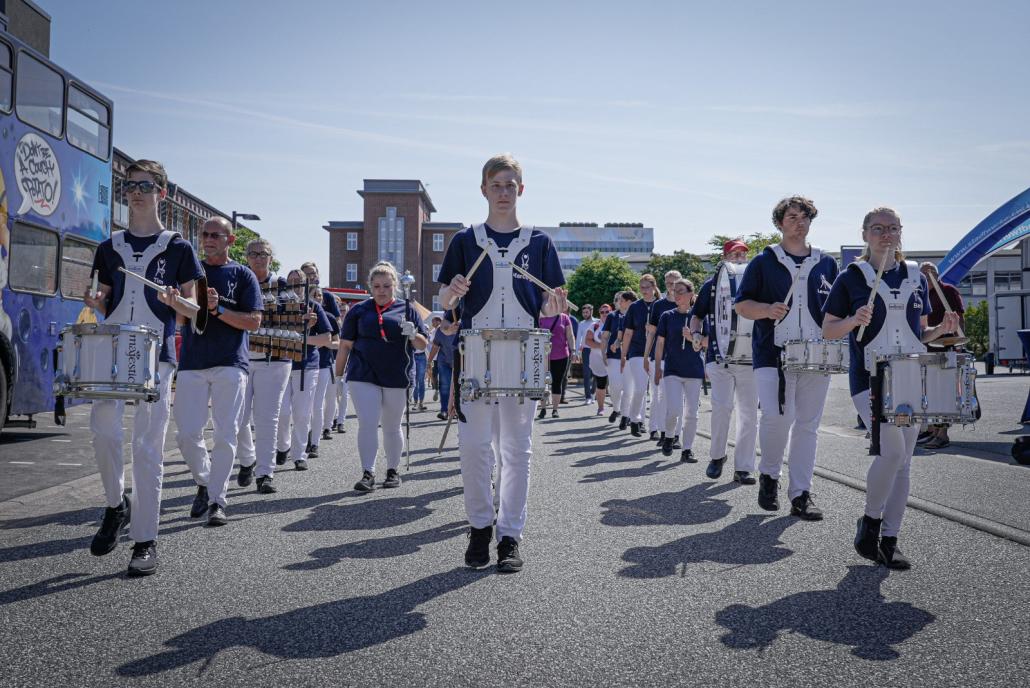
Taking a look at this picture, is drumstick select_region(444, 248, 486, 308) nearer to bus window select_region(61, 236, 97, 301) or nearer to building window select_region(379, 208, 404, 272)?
bus window select_region(61, 236, 97, 301)

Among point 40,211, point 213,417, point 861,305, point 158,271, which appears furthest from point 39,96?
point 861,305

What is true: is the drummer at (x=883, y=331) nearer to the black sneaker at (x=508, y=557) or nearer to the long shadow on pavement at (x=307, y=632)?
the black sneaker at (x=508, y=557)

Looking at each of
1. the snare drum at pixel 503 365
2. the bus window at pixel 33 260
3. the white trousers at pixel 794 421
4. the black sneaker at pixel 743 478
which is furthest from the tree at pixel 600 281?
the snare drum at pixel 503 365

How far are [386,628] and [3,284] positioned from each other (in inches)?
343

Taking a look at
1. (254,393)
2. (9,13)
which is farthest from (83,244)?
(254,393)

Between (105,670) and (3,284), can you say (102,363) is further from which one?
(3,284)

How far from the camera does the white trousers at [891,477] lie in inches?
202

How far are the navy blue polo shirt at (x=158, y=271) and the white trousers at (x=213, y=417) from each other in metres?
0.79

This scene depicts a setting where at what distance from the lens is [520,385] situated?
5.02 metres

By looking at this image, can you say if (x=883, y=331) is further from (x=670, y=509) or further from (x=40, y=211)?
(x=40, y=211)

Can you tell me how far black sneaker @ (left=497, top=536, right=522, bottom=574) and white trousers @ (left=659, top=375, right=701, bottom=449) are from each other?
5.54 meters

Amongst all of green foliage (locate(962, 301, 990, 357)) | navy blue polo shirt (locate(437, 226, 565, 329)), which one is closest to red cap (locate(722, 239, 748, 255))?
navy blue polo shirt (locate(437, 226, 565, 329))

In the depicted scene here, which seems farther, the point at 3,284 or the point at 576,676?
the point at 3,284

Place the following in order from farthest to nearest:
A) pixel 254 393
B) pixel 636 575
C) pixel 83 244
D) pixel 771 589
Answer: pixel 83 244
pixel 254 393
pixel 636 575
pixel 771 589
